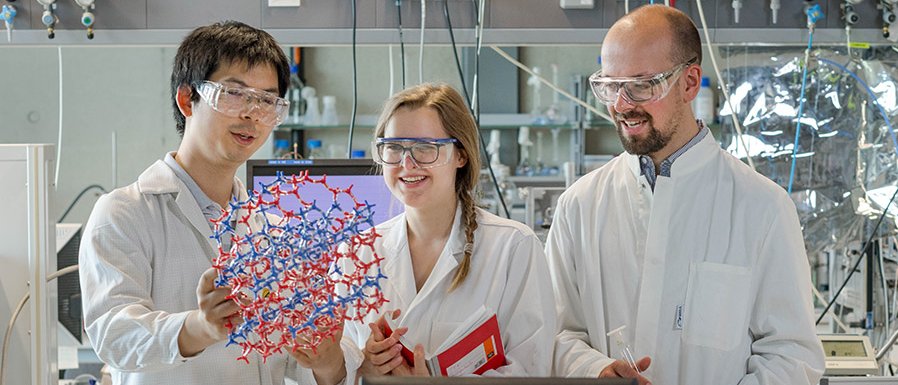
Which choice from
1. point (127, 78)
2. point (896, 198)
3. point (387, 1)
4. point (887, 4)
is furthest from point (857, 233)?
point (127, 78)

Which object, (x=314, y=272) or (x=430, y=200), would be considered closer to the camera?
(x=314, y=272)

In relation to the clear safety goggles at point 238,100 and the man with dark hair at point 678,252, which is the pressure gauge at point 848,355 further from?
the clear safety goggles at point 238,100

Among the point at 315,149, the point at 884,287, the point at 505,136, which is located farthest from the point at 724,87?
the point at 315,149

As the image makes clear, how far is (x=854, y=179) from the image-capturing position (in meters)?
2.76

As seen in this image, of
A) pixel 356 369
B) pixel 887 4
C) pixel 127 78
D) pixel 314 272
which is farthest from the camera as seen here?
pixel 127 78

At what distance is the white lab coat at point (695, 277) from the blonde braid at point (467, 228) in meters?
0.20

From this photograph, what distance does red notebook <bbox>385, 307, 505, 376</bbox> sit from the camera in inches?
64.6

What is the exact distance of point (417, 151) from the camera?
69.9 inches

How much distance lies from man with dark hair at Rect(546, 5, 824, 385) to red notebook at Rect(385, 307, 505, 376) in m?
0.18

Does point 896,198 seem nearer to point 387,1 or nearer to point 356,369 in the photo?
point 387,1

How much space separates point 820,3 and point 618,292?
132 cm

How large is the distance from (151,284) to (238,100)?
13.4 inches

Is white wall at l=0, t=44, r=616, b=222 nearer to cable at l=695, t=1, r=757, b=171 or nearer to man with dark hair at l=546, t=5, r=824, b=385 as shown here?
cable at l=695, t=1, r=757, b=171

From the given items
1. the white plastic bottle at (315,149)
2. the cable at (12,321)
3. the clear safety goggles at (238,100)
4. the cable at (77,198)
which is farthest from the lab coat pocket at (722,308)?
the cable at (77,198)
